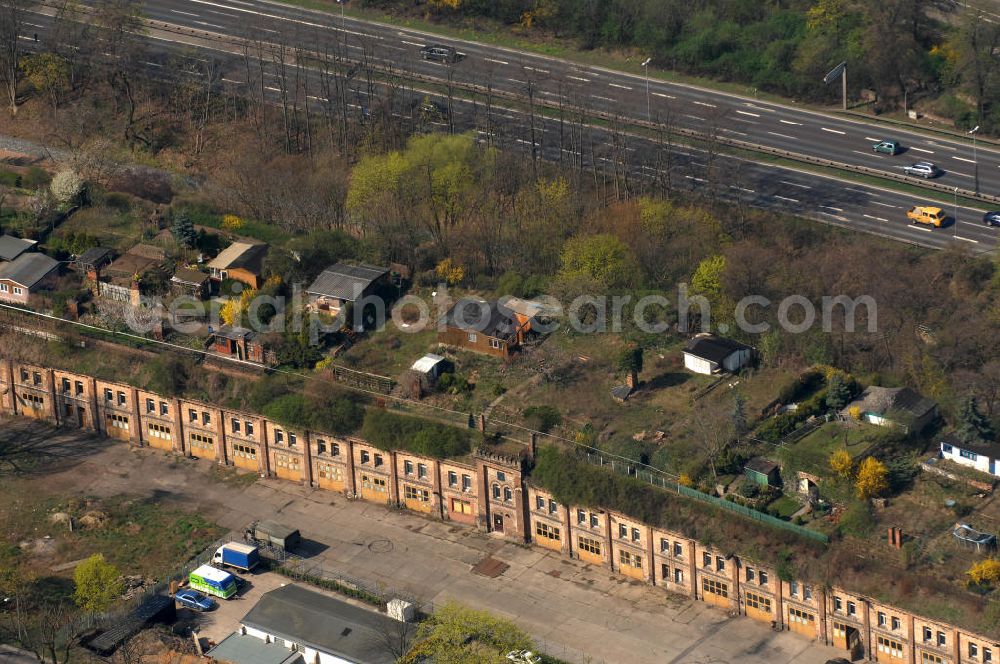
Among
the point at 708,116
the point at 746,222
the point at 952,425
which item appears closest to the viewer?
the point at 952,425

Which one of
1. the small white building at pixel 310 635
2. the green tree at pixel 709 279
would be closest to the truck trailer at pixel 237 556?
the small white building at pixel 310 635

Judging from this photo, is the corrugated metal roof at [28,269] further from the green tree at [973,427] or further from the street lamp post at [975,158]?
the street lamp post at [975,158]

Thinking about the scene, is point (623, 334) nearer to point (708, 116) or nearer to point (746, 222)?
point (746, 222)

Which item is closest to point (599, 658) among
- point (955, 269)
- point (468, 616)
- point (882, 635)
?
point (468, 616)

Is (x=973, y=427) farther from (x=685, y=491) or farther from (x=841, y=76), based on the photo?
(x=841, y=76)

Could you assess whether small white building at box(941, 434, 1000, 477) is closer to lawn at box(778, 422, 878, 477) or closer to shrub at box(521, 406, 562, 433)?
lawn at box(778, 422, 878, 477)
